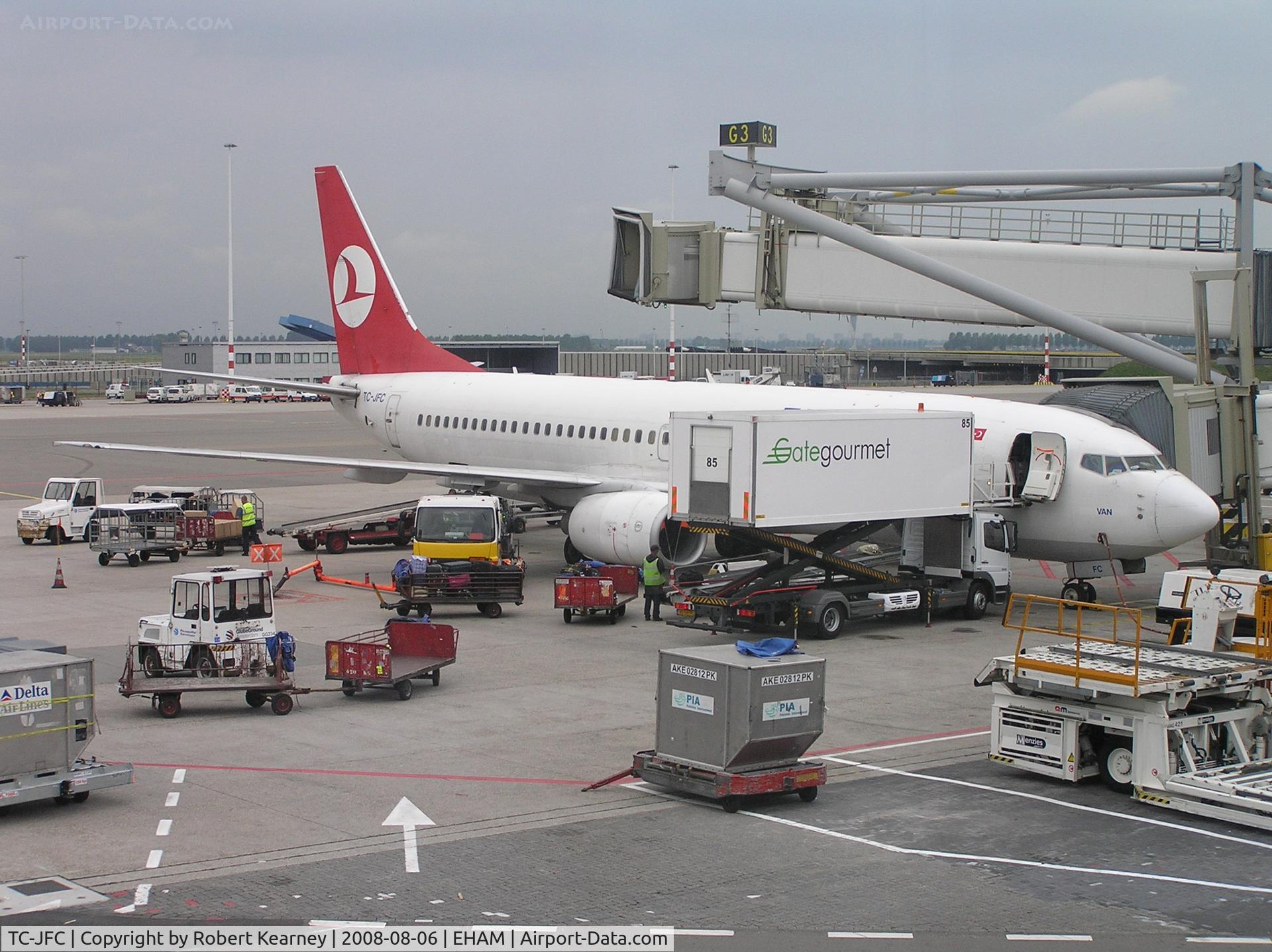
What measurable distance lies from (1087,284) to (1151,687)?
17.2 meters

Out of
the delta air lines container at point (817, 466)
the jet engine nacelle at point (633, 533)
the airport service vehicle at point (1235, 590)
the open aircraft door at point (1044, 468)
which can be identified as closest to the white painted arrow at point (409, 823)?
the delta air lines container at point (817, 466)

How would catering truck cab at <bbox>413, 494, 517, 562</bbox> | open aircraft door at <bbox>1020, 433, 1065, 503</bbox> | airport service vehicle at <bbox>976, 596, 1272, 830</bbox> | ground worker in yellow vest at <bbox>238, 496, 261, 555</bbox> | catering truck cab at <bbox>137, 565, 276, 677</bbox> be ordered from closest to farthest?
airport service vehicle at <bbox>976, 596, 1272, 830</bbox> → catering truck cab at <bbox>137, 565, 276, 677</bbox> → open aircraft door at <bbox>1020, 433, 1065, 503</bbox> → catering truck cab at <bbox>413, 494, 517, 562</bbox> → ground worker in yellow vest at <bbox>238, 496, 261, 555</bbox>

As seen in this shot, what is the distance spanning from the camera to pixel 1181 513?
29969mm

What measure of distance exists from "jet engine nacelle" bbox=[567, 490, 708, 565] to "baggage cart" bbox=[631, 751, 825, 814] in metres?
14.9

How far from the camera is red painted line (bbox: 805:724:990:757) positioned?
19.7 m

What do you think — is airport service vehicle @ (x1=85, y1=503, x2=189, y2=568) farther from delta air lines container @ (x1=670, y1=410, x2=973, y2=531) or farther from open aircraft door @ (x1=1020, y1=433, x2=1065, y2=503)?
open aircraft door @ (x1=1020, y1=433, x2=1065, y2=503)

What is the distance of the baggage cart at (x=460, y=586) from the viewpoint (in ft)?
97.0

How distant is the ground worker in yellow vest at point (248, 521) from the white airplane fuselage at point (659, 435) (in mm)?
5751

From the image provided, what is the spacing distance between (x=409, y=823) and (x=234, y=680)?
23.0 feet

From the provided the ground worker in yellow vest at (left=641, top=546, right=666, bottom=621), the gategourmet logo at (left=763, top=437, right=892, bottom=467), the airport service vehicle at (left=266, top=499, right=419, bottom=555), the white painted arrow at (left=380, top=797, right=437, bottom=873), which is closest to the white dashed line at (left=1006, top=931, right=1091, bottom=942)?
the white painted arrow at (left=380, top=797, right=437, bottom=873)

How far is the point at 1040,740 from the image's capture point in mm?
18203

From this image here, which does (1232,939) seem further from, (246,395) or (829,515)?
(246,395)

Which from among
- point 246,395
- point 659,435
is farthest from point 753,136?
point 246,395

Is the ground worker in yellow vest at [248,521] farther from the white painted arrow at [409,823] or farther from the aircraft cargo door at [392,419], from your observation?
the white painted arrow at [409,823]
